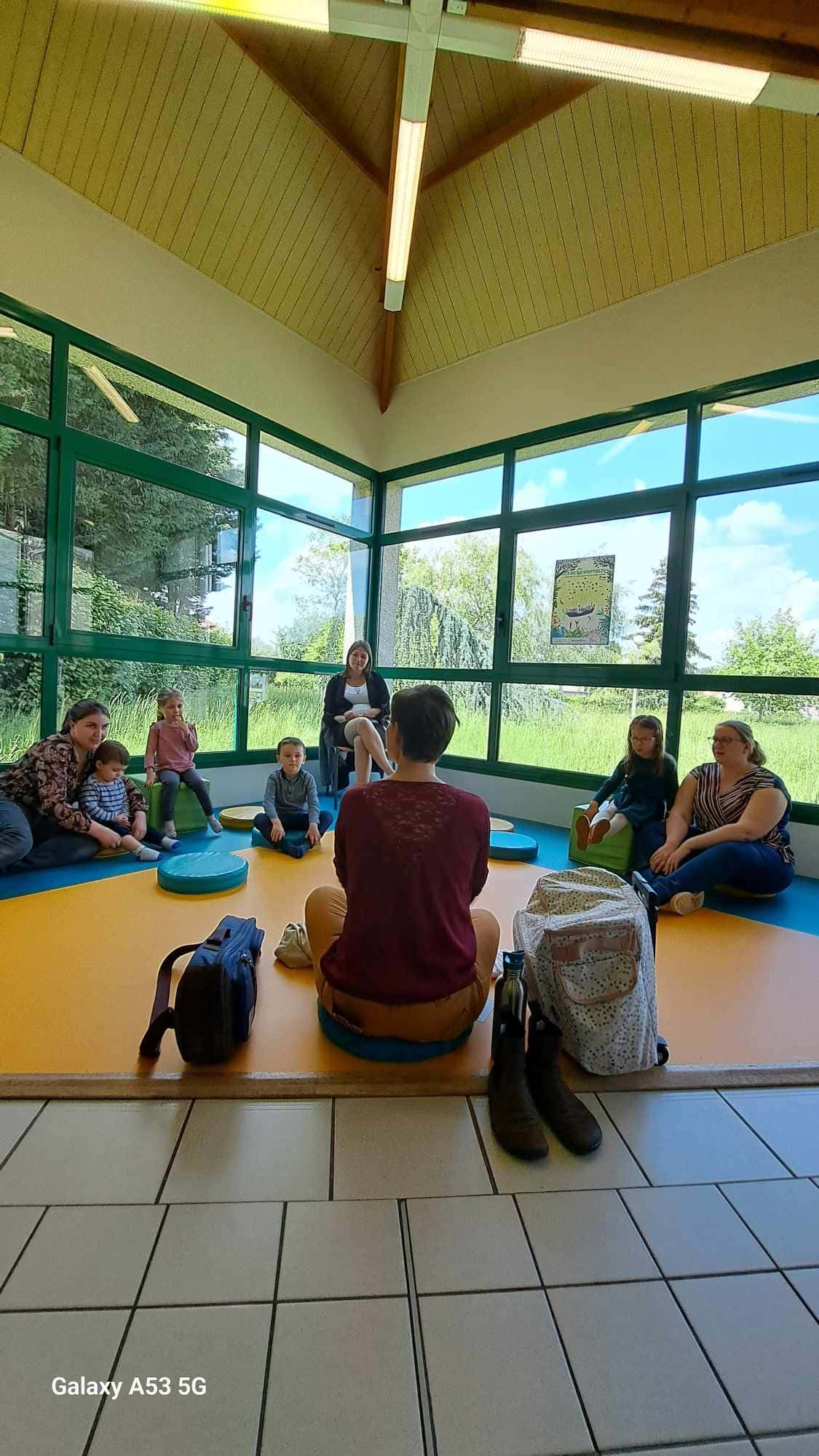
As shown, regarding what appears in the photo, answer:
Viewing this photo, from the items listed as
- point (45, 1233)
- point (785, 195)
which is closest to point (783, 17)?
point (785, 195)

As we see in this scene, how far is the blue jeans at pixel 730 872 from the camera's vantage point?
10.4 ft

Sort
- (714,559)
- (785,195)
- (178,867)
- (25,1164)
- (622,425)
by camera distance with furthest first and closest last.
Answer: (622,425)
(714,559)
(785,195)
(178,867)
(25,1164)

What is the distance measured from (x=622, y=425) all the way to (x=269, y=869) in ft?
13.7

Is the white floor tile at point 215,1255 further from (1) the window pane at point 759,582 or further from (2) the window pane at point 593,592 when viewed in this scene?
(2) the window pane at point 593,592

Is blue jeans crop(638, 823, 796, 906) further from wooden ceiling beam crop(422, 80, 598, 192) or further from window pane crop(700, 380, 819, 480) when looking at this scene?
wooden ceiling beam crop(422, 80, 598, 192)

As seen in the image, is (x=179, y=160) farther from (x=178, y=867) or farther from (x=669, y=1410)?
(x=669, y=1410)

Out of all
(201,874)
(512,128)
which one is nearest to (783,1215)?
(201,874)

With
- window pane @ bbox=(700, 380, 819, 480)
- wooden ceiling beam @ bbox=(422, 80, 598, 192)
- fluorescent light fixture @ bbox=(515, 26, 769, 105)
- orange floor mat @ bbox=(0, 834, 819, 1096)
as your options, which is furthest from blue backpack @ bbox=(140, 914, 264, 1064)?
wooden ceiling beam @ bbox=(422, 80, 598, 192)

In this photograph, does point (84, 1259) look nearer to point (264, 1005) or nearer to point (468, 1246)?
point (468, 1246)

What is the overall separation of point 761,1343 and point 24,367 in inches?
206

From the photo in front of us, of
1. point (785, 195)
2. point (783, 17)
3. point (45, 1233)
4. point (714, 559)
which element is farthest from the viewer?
point (714, 559)

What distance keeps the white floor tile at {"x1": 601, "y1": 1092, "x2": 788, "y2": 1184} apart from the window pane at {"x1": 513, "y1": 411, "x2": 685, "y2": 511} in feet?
14.0

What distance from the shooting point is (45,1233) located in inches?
46.3

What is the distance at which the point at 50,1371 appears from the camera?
93cm
